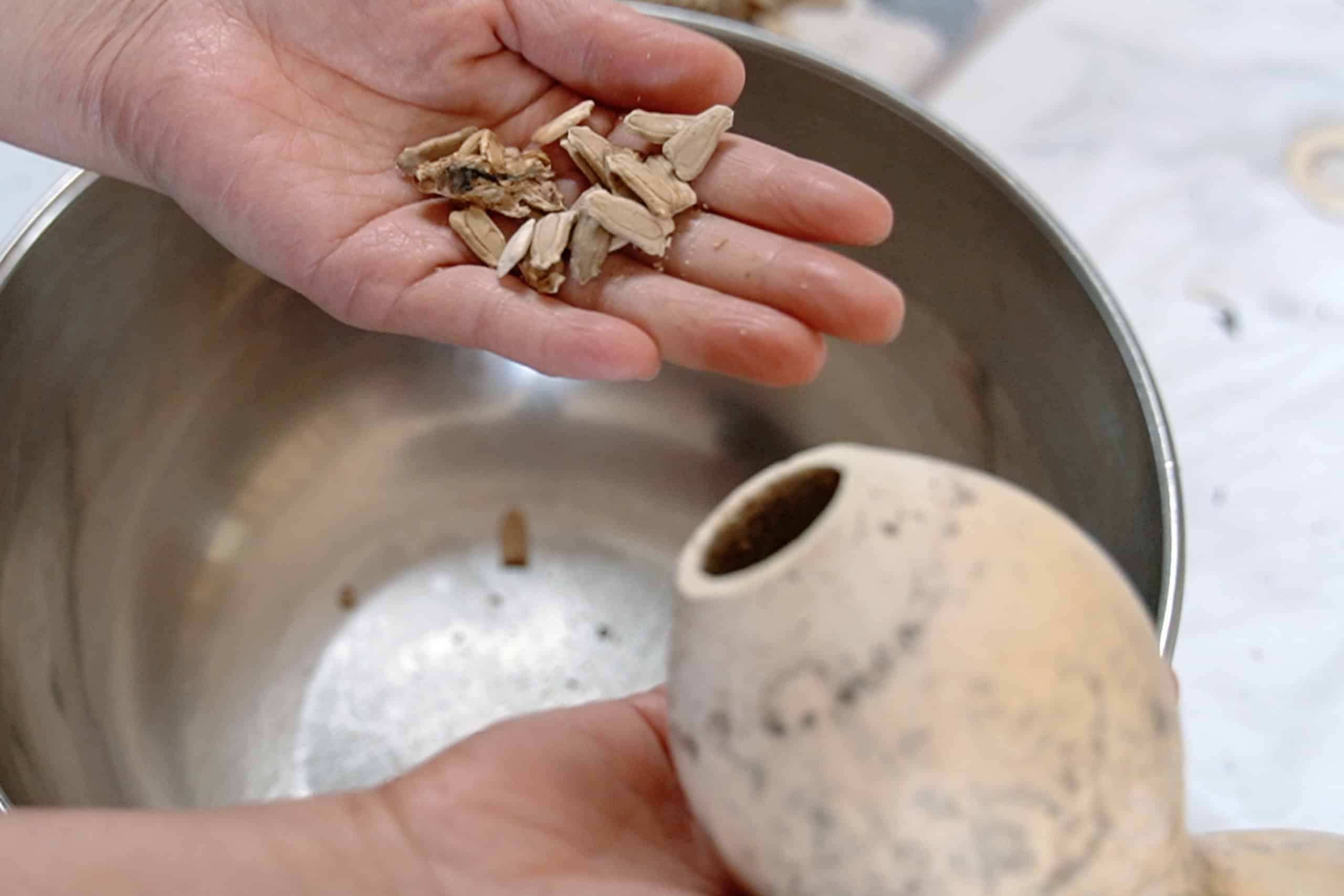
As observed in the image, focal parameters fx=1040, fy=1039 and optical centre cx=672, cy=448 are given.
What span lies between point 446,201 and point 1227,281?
688mm

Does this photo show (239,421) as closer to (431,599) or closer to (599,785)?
(431,599)

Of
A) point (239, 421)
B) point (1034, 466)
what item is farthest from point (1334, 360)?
point (239, 421)

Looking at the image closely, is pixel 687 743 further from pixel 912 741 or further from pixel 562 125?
pixel 562 125

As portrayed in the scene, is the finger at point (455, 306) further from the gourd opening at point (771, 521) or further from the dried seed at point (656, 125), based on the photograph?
the gourd opening at point (771, 521)

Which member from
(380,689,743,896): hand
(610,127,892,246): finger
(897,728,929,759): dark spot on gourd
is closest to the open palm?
(610,127,892,246): finger

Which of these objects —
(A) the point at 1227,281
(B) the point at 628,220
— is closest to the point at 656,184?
(B) the point at 628,220

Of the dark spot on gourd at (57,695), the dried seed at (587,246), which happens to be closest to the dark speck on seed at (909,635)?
the dried seed at (587,246)

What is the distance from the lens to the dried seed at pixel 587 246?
0.63 m

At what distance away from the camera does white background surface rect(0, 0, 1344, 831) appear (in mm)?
757

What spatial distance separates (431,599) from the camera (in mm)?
821

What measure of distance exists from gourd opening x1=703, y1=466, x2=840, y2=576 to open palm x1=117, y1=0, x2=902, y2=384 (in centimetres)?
24

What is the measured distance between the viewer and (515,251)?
620mm

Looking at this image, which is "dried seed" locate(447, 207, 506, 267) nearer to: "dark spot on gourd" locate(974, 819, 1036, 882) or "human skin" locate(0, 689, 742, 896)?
"human skin" locate(0, 689, 742, 896)

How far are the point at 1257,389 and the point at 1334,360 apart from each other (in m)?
0.08
